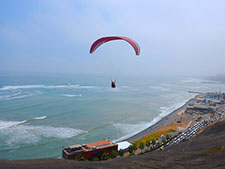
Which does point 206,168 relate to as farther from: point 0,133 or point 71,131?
point 0,133

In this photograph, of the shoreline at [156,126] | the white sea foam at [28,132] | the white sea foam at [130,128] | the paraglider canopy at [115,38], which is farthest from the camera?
the white sea foam at [130,128]

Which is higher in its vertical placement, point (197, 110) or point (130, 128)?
point (197, 110)

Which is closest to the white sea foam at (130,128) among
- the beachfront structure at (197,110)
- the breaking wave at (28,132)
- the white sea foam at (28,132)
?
the breaking wave at (28,132)

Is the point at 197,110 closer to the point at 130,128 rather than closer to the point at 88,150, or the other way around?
the point at 130,128

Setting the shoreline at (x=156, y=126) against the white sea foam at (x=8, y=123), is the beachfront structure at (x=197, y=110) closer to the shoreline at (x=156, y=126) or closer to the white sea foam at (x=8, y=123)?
the shoreline at (x=156, y=126)

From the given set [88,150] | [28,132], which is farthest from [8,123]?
[88,150]
